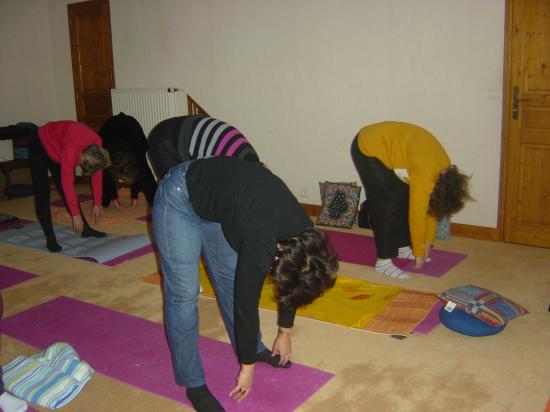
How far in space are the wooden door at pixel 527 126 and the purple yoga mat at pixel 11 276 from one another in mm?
3188

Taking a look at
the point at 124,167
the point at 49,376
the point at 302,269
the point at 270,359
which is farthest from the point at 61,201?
the point at 302,269

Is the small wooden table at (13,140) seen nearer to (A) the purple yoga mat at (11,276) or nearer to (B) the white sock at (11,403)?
(A) the purple yoga mat at (11,276)

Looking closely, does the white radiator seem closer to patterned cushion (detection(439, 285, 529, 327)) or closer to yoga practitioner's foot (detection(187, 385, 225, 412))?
patterned cushion (detection(439, 285, 529, 327))

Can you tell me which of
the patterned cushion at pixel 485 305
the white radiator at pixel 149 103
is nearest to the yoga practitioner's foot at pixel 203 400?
the patterned cushion at pixel 485 305

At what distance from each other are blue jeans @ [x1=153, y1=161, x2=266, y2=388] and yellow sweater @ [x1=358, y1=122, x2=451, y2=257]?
4.35ft

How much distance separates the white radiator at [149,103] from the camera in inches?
209

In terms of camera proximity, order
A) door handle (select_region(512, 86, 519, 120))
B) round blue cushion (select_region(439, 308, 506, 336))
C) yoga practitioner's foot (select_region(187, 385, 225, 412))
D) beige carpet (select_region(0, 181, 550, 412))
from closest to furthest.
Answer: yoga practitioner's foot (select_region(187, 385, 225, 412)) < beige carpet (select_region(0, 181, 550, 412)) < round blue cushion (select_region(439, 308, 506, 336)) < door handle (select_region(512, 86, 519, 120))

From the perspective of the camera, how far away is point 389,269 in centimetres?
330

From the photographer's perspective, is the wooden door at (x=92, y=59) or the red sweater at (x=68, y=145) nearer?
the red sweater at (x=68, y=145)

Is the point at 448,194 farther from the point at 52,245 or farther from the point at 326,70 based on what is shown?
the point at 52,245

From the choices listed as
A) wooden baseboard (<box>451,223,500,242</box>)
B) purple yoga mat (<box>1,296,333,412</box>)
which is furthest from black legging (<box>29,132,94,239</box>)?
wooden baseboard (<box>451,223,500,242</box>)

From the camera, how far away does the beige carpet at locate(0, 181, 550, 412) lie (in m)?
2.04

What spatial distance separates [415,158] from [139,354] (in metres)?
1.66

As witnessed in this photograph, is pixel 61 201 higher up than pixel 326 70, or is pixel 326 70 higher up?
pixel 326 70
